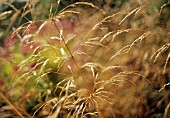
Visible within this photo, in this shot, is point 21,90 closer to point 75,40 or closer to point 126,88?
point 75,40

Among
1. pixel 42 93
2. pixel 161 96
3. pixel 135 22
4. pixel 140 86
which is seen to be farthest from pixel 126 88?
pixel 42 93

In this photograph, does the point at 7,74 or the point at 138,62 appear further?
the point at 7,74

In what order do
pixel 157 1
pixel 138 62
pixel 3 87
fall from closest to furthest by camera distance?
pixel 138 62, pixel 157 1, pixel 3 87

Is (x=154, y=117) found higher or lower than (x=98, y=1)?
lower

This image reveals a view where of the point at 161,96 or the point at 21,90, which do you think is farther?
the point at 21,90

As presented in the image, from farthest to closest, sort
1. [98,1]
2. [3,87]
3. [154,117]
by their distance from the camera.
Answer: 1. [98,1]
2. [3,87]
3. [154,117]

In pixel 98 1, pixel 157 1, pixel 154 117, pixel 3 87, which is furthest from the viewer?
pixel 98 1

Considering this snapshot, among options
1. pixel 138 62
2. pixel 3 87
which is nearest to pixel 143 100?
pixel 138 62

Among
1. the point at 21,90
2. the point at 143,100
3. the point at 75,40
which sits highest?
the point at 75,40

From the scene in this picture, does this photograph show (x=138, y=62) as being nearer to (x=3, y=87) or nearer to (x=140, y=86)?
(x=140, y=86)
